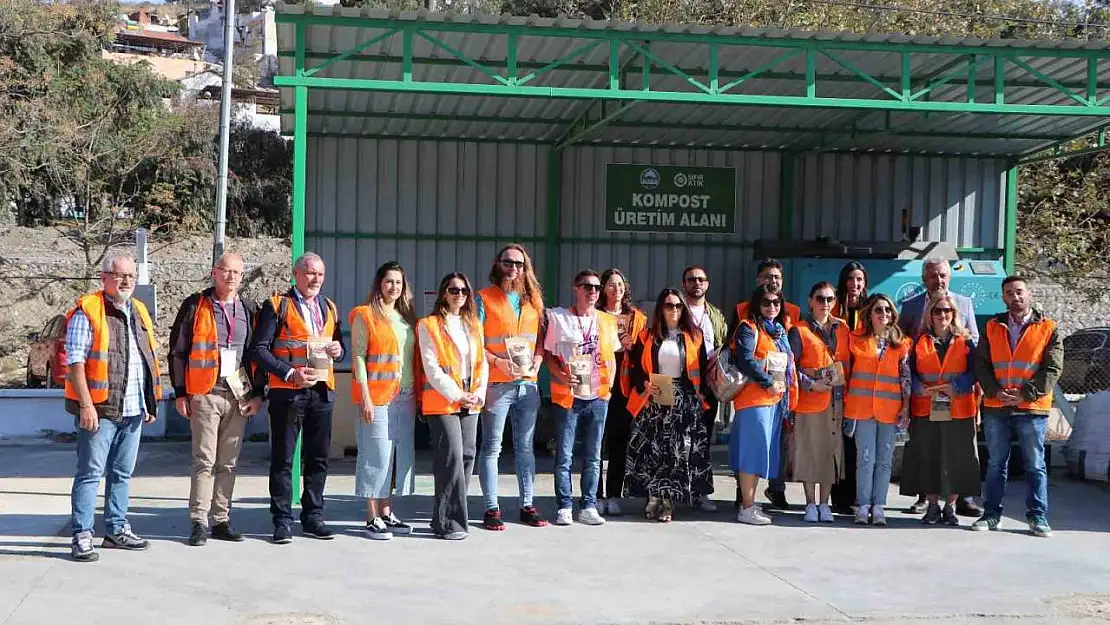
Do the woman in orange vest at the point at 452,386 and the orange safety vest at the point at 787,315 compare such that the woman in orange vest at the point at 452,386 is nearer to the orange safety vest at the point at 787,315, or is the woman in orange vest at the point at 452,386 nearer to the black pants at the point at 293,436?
the black pants at the point at 293,436

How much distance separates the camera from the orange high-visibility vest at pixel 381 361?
23.9ft

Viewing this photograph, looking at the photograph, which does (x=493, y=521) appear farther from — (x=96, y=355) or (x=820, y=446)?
(x=96, y=355)

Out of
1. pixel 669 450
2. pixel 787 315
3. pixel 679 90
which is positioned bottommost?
pixel 669 450

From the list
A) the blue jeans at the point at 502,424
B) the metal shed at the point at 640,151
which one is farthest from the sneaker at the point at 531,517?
the metal shed at the point at 640,151

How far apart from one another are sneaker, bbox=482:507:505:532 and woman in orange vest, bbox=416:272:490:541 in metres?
0.25

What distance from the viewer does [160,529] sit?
7.54 meters

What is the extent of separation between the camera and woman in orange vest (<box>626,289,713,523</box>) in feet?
26.1

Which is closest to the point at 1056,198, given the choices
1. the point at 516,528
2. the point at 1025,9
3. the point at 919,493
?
the point at 1025,9

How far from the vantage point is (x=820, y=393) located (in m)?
8.09

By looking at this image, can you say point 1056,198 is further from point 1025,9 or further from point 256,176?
point 256,176

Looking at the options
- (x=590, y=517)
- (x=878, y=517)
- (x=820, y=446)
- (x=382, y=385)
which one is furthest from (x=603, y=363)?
(x=878, y=517)

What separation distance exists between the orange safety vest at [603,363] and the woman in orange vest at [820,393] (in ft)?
4.37

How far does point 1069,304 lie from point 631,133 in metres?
13.6

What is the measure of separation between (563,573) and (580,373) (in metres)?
1.60
